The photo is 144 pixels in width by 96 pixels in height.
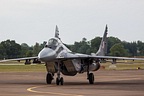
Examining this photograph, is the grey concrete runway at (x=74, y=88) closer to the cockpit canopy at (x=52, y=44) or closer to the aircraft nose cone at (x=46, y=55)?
the aircraft nose cone at (x=46, y=55)

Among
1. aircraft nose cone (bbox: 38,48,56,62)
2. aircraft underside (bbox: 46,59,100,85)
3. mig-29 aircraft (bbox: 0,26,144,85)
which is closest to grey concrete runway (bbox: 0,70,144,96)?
aircraft underside (bbox: 46,59,100,85)

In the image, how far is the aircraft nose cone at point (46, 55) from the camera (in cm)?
3350

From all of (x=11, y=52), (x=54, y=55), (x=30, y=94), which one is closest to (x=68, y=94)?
(x=30, y=94)

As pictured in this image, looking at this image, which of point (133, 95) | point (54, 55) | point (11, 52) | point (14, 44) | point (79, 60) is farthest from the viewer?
point (14, 44)

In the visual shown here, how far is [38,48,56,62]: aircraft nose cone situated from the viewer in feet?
110

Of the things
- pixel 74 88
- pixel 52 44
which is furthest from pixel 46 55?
pixel 74 88

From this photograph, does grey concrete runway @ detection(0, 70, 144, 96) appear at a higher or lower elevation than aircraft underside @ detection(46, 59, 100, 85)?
lower

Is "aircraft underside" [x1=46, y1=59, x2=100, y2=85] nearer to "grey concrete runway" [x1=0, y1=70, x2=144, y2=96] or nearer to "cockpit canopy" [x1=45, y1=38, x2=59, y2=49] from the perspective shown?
"grey concrete runway" [x1=0, y1=70, x2=144, y2=96]

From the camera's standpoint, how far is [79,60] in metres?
36.6

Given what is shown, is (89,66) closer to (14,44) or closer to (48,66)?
(48,66)

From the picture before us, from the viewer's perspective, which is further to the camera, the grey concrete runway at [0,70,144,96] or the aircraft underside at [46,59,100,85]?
the aircraft underside at [46,59,100,85]

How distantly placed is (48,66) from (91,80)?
3.18 m

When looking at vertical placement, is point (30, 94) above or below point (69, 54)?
below

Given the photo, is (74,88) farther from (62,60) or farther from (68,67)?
(68,67)
